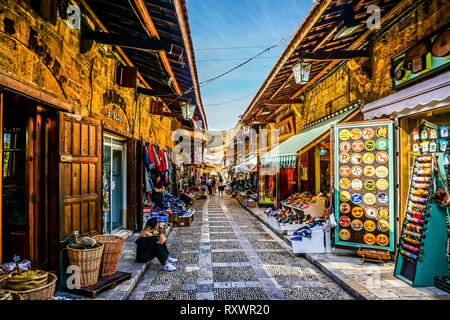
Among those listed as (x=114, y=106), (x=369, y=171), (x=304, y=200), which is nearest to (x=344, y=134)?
(x=369, y=171)

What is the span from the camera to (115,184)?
7.67 m

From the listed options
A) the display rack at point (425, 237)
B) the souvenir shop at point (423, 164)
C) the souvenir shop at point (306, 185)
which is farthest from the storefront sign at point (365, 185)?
the display rack at point (425, 237)

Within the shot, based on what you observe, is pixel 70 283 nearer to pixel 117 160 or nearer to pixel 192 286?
pixel 192 286

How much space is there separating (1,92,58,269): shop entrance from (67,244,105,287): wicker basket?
1.62ft

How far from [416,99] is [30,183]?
6379 mm

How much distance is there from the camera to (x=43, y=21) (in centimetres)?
372

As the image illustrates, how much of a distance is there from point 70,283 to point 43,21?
3579 millimetres

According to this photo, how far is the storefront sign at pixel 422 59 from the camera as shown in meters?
4.25

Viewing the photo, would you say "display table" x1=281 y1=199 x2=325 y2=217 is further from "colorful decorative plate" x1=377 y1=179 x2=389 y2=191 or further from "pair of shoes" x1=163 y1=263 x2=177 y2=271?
"pair of shoes" x1=163 y1=263 x2=177 y2=271

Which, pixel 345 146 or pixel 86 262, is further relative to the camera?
pixel 345 146

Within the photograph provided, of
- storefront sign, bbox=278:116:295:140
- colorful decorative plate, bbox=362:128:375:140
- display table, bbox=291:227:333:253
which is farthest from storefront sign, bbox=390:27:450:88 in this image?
storefront sign, bbox=278:116:295:140

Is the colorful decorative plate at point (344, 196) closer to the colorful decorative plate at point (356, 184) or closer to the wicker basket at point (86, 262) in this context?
the colorful decorative plate at point (356, 184)

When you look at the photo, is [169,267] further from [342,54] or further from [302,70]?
[342,54]

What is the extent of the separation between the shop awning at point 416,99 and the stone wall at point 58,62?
5.76m
